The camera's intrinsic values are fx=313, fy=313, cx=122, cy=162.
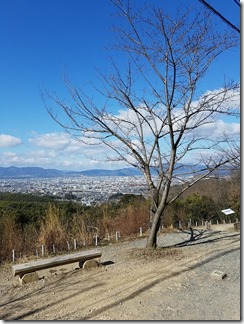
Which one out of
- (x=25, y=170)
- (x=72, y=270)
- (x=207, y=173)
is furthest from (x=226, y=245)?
(x=25, y=170)

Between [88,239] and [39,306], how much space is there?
485cm

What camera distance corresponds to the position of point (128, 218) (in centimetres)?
1003

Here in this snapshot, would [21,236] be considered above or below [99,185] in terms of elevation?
below

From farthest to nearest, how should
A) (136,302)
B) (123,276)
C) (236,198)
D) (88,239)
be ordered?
1. (236,198)
2. (88,239)
3. (123,276)
4. (136,302)

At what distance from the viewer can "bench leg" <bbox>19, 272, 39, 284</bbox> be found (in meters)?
4.40

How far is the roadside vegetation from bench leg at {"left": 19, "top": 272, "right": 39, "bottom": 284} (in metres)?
2.52

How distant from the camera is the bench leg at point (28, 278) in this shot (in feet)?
14.4

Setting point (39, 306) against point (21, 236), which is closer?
point (39, 306)

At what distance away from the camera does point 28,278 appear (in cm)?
443

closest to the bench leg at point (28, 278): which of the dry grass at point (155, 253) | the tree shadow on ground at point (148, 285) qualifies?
the tree shadow on ground at point (148, 285)

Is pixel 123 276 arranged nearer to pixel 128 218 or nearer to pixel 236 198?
pixel 128 218

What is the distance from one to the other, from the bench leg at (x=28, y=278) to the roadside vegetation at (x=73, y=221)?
8.27 ft

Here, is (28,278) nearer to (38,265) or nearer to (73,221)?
(38,265)

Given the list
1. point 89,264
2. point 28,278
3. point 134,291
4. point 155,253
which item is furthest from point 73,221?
point 134,291
